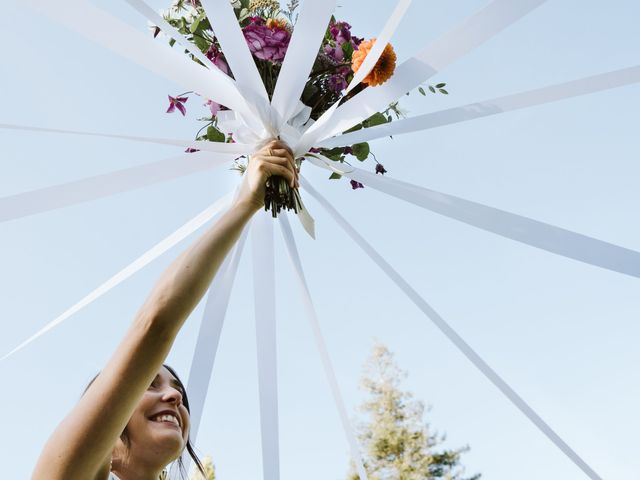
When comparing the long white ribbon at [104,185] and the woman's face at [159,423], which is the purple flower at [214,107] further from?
the woman's face at [159,423]

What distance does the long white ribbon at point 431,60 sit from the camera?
1904 millimetres

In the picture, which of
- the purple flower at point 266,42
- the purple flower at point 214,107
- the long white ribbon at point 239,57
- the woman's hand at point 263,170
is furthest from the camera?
the purple flower at point 214,107

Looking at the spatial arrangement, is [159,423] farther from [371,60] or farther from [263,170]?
[371,60]

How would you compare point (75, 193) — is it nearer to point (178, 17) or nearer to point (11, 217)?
point (11, 217)

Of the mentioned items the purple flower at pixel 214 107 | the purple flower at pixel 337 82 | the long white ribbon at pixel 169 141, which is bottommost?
the long white ribbon at pixel 169 141

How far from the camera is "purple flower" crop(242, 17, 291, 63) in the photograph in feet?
7.79

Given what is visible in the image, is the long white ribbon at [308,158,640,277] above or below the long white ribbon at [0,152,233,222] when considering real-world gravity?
above

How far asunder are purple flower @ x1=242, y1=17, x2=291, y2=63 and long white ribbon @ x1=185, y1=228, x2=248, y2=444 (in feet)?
2.54

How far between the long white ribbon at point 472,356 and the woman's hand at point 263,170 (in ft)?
1.66

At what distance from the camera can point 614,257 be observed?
79.2 inches

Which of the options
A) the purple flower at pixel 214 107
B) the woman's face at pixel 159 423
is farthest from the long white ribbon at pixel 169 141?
the woman's face at pixel 159 423

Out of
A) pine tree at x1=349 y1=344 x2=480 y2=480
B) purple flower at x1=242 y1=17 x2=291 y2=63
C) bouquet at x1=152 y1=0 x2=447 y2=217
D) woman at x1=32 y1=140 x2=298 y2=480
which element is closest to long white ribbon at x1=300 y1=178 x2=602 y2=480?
bouquet at x1=152 y1=0 x2=447 y2=217

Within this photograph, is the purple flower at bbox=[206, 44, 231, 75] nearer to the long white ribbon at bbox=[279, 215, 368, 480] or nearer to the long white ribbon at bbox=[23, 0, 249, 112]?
the long white ribbon at bbox=[23, 0, 249, 112]

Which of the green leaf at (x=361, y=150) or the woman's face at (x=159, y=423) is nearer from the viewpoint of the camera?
the woman's face at (x=159, y=423)
